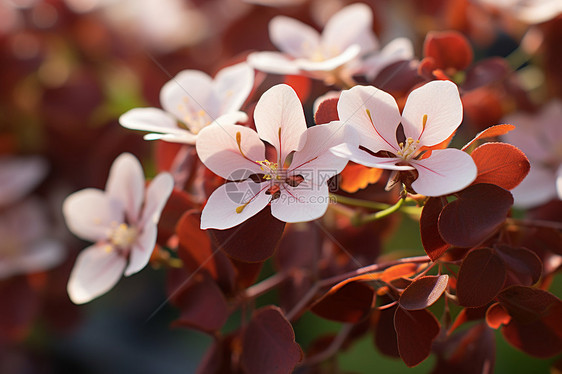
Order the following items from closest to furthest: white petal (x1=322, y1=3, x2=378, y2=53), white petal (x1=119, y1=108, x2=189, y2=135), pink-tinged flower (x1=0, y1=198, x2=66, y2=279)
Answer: white petal (x1=119, y1=108, x2=189, y2=135) → white petal (x1=322, y1=3, x2=378, y2=53) → pink-tinged flower (x1=0, y1=198, x2=66, y2=279)

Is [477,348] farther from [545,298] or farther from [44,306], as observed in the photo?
[44,306]

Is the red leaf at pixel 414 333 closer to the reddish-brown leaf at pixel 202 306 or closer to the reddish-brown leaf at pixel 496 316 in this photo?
the reddish-brown leaf at pixel 496 316

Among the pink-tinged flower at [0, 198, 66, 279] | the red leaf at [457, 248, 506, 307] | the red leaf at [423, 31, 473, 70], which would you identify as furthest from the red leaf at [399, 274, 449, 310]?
the pink-tinged flower at [0, 198, 66, 279]

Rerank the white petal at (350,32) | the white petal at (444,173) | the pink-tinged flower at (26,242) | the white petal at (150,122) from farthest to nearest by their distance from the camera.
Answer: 1. the pink-tinged flower at (26,242)
2. the white petal at (350,32)
3. the white petal at (150,122)
4. the white petal at (444,173)

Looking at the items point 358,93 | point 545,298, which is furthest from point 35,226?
point 545,298

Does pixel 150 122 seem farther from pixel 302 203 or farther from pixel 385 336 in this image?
pixel 385 336

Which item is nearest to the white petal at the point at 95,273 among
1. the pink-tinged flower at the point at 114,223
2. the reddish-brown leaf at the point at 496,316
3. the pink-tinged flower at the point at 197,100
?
the pink-tinged flower at the point at 114,223

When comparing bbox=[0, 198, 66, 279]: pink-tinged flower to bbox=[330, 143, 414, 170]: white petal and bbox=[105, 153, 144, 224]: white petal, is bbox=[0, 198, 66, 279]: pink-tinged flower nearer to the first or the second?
bbox=[105, 153, 144, 224]: white petal
